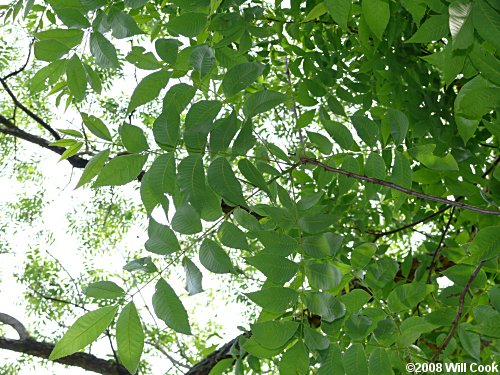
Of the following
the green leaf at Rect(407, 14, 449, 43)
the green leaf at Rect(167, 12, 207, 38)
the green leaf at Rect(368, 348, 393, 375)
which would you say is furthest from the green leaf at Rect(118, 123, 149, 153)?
the green leaf at Rect(368, 348, 393, 375)

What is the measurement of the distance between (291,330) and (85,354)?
2.26m

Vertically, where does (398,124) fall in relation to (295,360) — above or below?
above

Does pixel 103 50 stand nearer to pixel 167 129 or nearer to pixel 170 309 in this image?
pixel 167 129

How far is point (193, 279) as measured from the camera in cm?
75

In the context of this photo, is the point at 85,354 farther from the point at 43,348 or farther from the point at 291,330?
the point at 291,330

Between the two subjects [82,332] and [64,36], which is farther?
[64,36]

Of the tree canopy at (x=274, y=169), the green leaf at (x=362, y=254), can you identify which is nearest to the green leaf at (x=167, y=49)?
the tree canopy at (x=274, y=169)

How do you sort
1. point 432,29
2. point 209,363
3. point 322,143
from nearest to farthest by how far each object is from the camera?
1. point 432,29
2. point 322,143
3. point 209,363

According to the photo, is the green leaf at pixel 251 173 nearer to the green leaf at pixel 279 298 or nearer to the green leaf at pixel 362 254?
the green leaf at pixel 279 298

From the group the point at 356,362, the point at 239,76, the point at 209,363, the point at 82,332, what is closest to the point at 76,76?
the point at 239,76

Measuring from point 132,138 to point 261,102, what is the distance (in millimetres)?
175

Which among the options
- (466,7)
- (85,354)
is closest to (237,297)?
(85,354)

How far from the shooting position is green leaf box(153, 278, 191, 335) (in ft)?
2.30

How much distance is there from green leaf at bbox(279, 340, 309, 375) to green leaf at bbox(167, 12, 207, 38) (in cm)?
44
